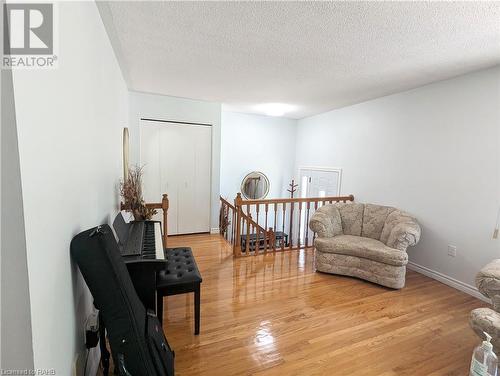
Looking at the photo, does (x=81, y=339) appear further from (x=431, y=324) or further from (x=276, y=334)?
(x=431, y=324)

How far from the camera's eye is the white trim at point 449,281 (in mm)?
2551

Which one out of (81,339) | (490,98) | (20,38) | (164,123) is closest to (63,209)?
(20,38)

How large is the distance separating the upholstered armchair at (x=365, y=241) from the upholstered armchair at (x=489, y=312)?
0.89 m

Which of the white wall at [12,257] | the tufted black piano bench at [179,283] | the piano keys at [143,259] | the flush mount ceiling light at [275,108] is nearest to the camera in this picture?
the white wall at [12,257]

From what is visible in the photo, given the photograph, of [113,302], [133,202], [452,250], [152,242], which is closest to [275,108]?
[133,202]

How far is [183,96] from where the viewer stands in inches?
156

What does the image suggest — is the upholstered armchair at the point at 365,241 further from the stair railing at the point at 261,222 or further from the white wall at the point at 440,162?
the stair railing at the point at 261,222

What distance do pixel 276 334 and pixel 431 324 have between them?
1.38 m

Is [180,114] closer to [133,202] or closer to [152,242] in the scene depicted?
[133,202]

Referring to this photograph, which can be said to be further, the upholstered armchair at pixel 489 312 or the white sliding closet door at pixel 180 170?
the white sliding closet door at pixel 180 170

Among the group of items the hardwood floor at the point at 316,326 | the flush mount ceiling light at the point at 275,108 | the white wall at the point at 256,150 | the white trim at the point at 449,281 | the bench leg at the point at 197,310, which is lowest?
the hardwood floor at the point at 316,326

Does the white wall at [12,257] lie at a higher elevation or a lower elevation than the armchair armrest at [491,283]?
higher

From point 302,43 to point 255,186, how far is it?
3.56m

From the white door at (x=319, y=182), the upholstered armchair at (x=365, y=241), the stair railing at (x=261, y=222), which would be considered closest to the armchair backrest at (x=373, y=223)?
the upholstered armchair at (x=365, y=241)
